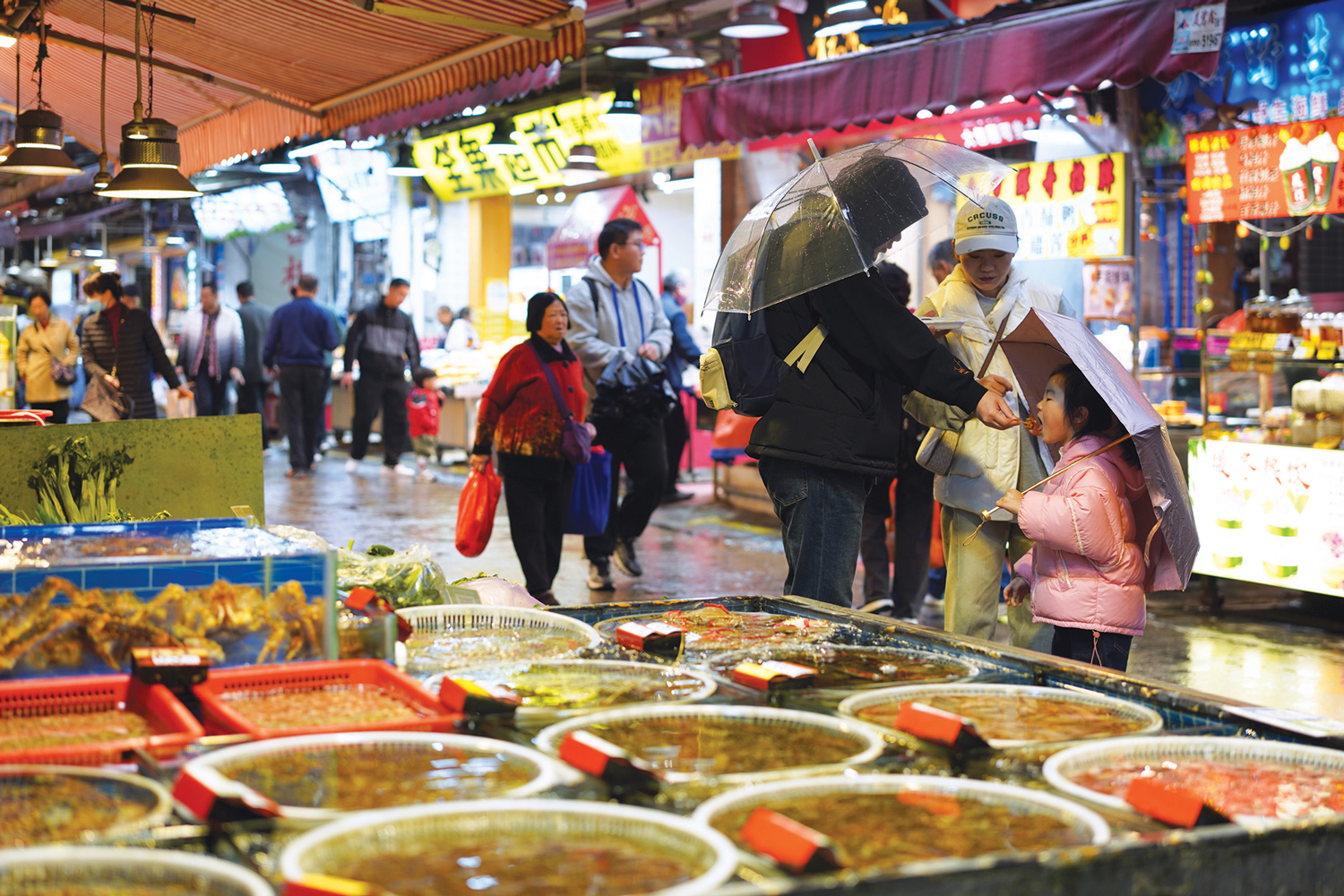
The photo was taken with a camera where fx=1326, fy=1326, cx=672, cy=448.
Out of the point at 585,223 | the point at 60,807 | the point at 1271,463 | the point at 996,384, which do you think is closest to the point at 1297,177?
the point at 1271,463

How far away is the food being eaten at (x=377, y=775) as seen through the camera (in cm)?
173

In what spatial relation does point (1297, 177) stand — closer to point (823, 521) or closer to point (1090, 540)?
point (1090, 540)

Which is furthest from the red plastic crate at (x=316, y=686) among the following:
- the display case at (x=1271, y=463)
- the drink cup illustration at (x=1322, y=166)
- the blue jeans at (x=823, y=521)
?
the drink cup illustration at (x=1322, y=166)

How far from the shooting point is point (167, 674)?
217 centimetres

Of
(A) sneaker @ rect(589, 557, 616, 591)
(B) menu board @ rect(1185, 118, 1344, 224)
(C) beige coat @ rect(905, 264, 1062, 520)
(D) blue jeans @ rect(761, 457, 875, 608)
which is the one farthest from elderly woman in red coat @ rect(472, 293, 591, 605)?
(B) menu board @ rect(1185, 118, 1344, 224)

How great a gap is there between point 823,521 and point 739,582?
390 cm

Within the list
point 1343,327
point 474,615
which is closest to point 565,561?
point 1343,327

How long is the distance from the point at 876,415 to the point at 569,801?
2.57m

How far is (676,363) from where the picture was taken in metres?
9.91

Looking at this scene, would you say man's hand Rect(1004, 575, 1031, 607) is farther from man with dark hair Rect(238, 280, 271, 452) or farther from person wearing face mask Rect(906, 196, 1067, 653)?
man with dark hair Rect(238, 280, 271, 452)

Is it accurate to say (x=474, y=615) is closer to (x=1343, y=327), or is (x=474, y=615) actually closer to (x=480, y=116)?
(x=1343, y=327)

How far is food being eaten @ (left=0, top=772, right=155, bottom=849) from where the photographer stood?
1572 mm

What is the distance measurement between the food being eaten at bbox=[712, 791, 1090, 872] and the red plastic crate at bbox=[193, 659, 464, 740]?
0.63 m

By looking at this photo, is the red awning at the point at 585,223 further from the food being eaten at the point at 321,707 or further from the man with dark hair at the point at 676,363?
the food being eaten at the point at 321,707
